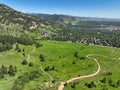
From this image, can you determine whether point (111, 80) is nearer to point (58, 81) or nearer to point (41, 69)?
point (58, 81)

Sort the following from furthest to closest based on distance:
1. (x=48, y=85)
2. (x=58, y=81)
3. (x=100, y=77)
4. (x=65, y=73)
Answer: (x=65, y=73), (x=100, y=77), (x=58, y=81), (x=48, y=85)

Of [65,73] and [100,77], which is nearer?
[100,77]

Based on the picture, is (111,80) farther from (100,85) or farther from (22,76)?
(22,76)

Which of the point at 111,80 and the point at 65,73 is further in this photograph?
the point at 65,73

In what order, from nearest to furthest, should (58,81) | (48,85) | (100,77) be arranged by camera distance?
(48,85) < (58,81) < (100,77)

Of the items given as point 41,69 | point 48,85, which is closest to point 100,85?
point 48,85

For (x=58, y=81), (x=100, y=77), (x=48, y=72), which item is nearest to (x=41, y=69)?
(x=48, y=72)

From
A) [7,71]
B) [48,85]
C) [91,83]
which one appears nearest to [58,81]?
[48,85]

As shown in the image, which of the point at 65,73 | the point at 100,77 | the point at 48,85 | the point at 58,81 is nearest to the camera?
the point at 48,85
